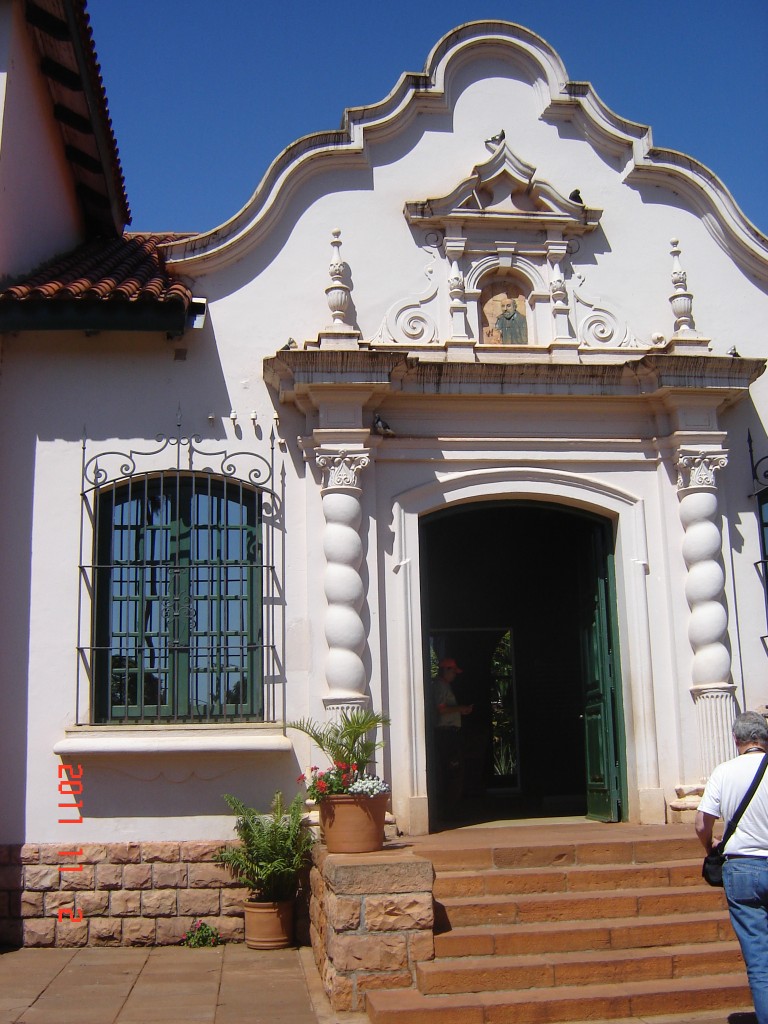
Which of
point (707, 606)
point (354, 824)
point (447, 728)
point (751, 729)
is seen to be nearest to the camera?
point (751, 729)

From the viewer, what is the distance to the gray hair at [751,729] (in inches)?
240

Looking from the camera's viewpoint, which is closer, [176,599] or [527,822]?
[176,599]

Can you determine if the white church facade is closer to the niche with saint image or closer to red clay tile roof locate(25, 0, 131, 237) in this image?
the niche with saint image

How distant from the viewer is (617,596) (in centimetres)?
1027

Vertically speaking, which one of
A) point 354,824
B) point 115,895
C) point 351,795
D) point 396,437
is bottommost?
point 115,895

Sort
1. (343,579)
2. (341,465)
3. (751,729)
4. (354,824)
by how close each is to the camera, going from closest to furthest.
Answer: (751,729), (354,824), (343,579), (341,465)

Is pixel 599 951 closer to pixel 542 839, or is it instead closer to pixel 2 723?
pixel 542 839

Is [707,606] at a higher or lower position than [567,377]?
lower

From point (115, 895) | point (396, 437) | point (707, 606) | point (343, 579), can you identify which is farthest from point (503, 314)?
point (115, 895)

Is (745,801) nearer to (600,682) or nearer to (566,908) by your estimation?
(566,908)

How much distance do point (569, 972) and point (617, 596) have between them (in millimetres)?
3930

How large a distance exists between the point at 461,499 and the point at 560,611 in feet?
14.3

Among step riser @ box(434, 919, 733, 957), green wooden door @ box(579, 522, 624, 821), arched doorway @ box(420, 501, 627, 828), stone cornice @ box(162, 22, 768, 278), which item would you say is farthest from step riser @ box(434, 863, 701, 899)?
stone cornice @ box(162, 22, 768, 278)

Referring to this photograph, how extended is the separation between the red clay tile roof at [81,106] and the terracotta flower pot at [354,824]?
24.7 ft
